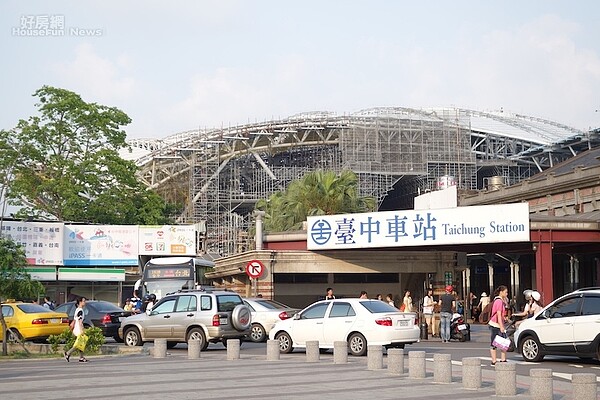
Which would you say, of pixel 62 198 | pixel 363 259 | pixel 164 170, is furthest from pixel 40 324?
pixel 164 170

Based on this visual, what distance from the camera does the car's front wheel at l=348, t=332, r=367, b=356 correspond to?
75.1 feet

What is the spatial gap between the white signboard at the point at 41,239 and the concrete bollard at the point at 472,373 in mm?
41014

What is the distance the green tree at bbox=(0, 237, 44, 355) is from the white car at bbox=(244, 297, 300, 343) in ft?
23.9

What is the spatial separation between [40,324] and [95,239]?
2789cm

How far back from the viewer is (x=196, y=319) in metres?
26.0

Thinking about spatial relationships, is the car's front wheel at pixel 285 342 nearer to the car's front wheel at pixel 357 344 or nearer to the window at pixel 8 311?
the car's front wheel at pixel 357 344

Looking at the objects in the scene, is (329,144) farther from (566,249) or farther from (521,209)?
(521,209)

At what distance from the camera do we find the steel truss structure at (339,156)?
94.4 m

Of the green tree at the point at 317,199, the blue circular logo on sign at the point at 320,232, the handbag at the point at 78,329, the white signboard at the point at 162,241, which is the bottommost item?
the handbag at the point at 78,329

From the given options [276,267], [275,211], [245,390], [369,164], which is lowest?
[245,390]

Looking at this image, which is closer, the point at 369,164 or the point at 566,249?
the point at 566,249

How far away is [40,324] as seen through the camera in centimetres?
2822

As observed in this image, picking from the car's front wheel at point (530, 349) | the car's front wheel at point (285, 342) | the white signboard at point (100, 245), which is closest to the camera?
the car's front wheel at point (530, 349)

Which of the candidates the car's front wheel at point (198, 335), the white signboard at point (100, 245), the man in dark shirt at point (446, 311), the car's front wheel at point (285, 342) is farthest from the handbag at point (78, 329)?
the white signboard at point (100, 245)
